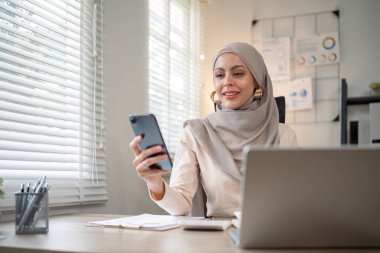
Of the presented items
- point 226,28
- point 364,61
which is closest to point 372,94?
point 364,61

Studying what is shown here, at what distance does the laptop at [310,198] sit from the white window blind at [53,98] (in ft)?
2.81

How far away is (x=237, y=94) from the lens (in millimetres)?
1672

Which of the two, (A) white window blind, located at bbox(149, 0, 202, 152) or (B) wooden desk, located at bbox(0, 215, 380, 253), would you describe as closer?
(B) wooden desk, located at bbox(0, 215, 380, 253)

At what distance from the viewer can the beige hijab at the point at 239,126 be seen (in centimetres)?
155

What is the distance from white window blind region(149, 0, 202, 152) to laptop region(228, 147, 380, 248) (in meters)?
1.61

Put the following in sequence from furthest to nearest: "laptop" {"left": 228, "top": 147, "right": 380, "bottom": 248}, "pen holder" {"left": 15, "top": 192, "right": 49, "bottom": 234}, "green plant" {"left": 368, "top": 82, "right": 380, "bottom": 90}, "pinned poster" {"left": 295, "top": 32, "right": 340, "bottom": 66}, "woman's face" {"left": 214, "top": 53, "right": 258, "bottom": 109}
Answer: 1. "pinned poster" {"left": 295, "top": 32, "right": 340, "bottom": 66}
2. "green plant" {"left": 368, "top": 82, "right": 380, "bottom": 90}
3. "woman's face" {"left": 214, "top": 53, "right": 258, "bottom": 109}
4. "pen holder" {"left": 15, "top": 192, "right": 49, "bottom": 234}
5. "laptop" {"left": 228, "top": 147, "right": 380, "bottom": 248}

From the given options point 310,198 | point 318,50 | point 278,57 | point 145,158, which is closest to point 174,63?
point 278,57

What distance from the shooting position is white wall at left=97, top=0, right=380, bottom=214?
185cm

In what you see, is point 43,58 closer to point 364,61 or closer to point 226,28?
point 226,28

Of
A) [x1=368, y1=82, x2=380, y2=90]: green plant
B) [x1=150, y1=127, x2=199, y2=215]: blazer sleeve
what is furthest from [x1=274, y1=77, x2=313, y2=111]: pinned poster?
[x1=150, y1=127, x2=199, y2=215]: blazer sleeve

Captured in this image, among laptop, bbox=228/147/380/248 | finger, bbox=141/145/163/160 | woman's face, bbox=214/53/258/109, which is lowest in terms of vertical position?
laptop, bbox=228/147/380/248

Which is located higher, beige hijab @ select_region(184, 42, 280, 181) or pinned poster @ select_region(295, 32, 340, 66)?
pinned poster @ select_region(295, 32, 340, 66)

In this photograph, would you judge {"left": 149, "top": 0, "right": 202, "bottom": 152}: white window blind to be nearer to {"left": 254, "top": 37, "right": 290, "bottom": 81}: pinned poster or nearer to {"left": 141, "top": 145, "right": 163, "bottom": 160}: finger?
{"left": 254, "top": 37, "right": 290, "bottom": 81}: pinned poster

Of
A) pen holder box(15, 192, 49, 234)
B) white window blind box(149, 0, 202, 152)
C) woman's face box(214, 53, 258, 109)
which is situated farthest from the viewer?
white window blind box(149, 0, 202, 152)
